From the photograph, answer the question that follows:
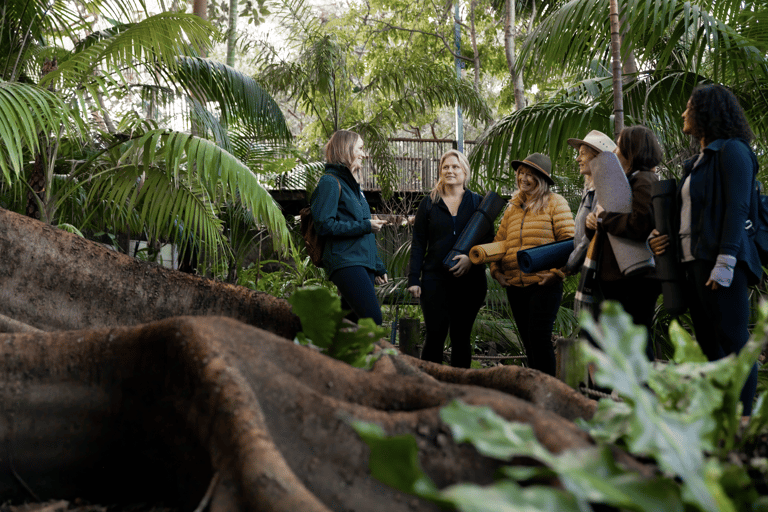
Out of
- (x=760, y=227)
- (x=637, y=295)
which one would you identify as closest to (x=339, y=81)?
(x=637, y=295)

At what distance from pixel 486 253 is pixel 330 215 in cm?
88

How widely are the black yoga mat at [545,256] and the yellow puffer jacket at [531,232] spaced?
0.44ft

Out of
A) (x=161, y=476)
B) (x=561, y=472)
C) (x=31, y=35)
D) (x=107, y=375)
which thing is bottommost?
(x=161, y=476)

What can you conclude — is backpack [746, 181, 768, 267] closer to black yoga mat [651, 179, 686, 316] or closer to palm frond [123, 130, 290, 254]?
black yoga mat [651, 179, 686, 316]

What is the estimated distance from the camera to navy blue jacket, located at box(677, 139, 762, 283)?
2479 mm

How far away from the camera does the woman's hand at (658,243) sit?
268cm

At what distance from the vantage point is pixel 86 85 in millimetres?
4027

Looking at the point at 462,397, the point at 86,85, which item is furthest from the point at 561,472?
the point at 86,85

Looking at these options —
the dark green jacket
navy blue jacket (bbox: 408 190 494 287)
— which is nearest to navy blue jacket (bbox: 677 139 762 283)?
navy blue jacket (bbox: 408 190 494 287)

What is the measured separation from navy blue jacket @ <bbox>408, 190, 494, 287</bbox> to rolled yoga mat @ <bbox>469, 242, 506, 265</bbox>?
0.14m

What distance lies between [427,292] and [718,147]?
1659mm

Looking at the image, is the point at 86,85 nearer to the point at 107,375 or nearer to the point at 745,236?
the point at 107,375

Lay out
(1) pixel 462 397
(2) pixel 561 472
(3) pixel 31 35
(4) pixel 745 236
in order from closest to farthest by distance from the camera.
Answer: (2) pixel 561 472
(1) pixel 462 397
(4) pixel 745 236
(3) pixel 31 35

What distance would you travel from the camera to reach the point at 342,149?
11.5ft
